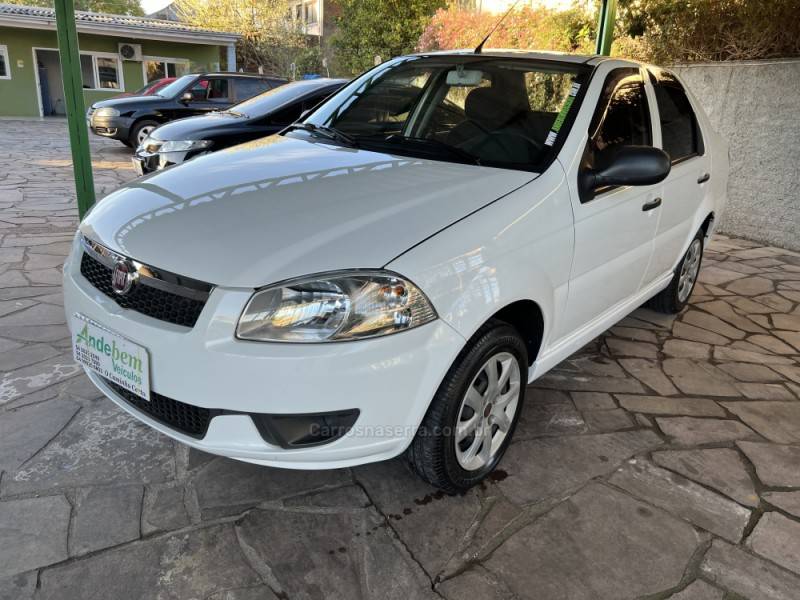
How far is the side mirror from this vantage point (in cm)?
247

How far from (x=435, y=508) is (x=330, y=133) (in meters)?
1.88

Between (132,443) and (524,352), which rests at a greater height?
(524,352)

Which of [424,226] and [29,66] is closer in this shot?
[424,226]

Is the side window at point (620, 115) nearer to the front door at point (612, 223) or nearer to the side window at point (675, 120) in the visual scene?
the front door at point (612, 223)

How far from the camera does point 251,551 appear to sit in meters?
2.01

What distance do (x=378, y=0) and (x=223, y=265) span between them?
2235 cm

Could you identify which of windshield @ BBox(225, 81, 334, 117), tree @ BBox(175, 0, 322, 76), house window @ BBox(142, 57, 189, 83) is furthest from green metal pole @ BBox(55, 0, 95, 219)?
tree @ BBox(175, 0, 322, 76)

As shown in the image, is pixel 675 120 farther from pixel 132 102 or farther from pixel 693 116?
pixel 132 102

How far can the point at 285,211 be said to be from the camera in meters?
2.09

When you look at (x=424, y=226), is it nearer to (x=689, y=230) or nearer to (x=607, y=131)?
(x=607, y=131)

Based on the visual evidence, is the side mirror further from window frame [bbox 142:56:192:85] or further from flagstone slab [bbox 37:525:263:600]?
window frame [bbox 142:56:192:85]

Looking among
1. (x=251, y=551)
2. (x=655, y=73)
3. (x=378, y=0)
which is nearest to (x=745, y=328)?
(x=655, y=73)

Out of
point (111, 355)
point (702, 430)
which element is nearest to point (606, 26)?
point (702, 430)

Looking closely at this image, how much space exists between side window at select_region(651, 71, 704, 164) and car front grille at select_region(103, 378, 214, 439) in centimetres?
280
